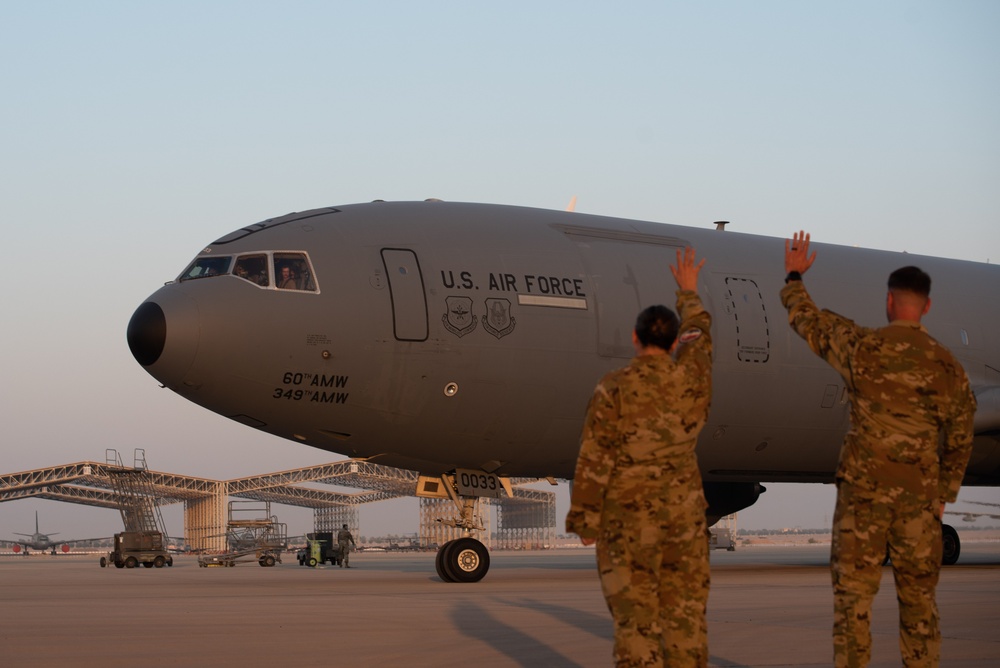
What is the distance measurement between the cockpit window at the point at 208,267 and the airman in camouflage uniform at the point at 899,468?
12284 mm

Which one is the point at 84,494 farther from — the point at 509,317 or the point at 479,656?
the point at 479,656

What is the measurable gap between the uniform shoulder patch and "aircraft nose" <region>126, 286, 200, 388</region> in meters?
11.0

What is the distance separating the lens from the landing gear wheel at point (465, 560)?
19.2 metres

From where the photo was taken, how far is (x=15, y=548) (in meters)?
136

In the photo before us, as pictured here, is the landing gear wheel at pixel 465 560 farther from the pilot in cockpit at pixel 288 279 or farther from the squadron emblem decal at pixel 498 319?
the pilot in cockpit at pixel 288 279

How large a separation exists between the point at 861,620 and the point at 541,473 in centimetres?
1368

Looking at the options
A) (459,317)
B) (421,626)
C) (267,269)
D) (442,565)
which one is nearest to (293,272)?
(267,269)

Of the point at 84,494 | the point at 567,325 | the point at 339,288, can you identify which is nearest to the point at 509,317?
the point at 567,325

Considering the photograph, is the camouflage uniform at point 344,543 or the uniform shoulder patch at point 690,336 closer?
the uniform shoulder patch at point 690,336

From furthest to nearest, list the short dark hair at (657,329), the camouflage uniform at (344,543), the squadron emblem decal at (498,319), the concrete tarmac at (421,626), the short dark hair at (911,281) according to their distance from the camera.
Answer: the camouflage uniform at (344,543) < the squadron emblem decal at (498,319) < the concrete tarmac at (421,626) < the short dark hair at (911,281) < the short dark hair at (657,329)

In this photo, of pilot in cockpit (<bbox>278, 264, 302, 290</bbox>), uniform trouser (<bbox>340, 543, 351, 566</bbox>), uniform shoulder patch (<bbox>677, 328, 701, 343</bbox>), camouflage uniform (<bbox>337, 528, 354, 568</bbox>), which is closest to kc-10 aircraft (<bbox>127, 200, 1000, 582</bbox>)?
pilot in cockpit (<bbox>278, 264, 302, 290</bbox>)

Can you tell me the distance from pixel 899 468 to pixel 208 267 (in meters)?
13.1

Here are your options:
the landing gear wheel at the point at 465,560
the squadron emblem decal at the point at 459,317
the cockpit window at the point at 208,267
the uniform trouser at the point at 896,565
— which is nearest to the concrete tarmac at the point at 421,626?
the landing gear wheel at the point at 465,560

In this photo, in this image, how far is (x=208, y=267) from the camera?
18000 mm
